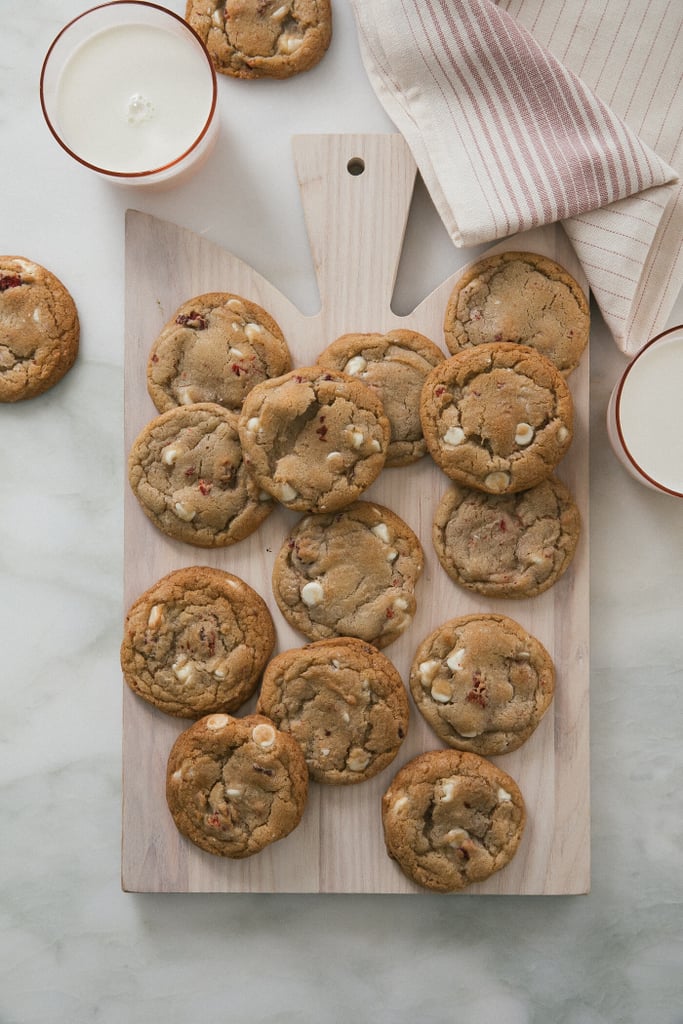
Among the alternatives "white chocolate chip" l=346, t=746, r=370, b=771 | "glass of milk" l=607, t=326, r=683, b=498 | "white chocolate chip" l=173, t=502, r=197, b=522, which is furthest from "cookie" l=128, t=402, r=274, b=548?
"glass of milk" l=607, t=326, r=683, b=498

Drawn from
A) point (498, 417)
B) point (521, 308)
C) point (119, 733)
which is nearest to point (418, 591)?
point (498, 417)

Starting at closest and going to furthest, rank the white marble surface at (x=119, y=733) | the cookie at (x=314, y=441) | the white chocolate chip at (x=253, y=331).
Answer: the cookie at (x=314, y=441)
the white chocolate chip at (x=253, y=331)
the white marble surface at (x=119, y=733)

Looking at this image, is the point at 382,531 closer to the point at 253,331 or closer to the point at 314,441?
the point at 314,441

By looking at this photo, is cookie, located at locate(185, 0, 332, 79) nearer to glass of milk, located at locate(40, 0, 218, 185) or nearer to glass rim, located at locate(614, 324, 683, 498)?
glass of milk, located at locate(40, 0, 218, 185)

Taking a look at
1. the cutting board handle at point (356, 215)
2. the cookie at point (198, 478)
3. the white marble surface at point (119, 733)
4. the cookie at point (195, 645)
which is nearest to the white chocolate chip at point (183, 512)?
the cookie at point (198, 478)

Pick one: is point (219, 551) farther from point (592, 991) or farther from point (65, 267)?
point (592, 991)

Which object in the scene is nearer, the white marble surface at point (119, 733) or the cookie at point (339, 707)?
the cookie at point (339, 707)

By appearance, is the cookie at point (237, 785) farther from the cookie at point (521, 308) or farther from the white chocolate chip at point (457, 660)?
the cookie at point (521, 308)
